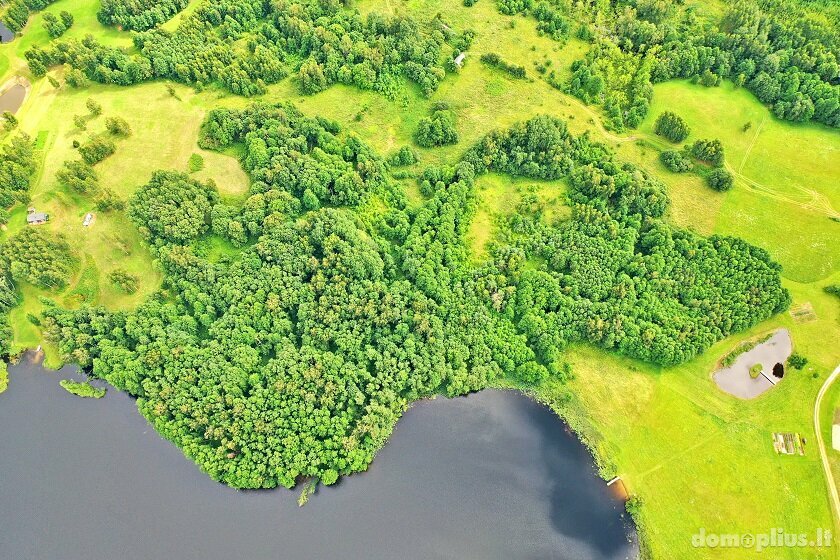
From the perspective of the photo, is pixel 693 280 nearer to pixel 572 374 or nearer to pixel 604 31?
pixel 572 374

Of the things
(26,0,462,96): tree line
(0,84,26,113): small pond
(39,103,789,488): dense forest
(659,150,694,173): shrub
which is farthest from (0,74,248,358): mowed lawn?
(659,150,694,173): shrub

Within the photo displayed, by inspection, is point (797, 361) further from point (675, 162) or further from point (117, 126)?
point (117, 126)

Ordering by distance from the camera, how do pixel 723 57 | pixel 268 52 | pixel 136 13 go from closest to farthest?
pixel 268 52
pixel 723 57
pixel 136 13

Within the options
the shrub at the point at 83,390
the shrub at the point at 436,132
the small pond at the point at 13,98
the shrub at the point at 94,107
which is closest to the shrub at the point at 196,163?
the shrub at the point at 94,107

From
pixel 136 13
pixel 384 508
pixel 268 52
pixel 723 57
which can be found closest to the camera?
pixel 384 508

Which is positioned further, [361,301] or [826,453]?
[361,301]

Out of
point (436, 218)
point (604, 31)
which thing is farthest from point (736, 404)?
point (604, 31)

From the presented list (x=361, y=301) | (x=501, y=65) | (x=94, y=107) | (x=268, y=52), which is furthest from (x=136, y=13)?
(x=361, y=301)
